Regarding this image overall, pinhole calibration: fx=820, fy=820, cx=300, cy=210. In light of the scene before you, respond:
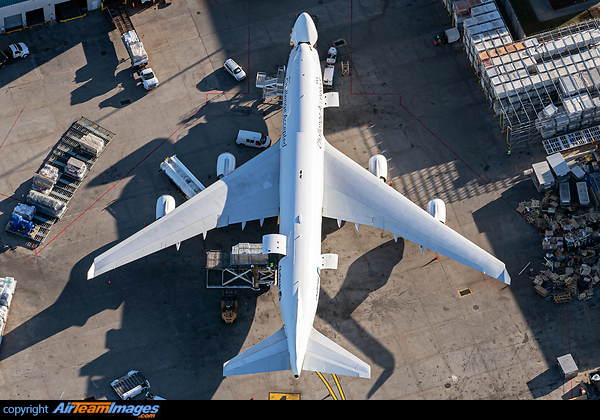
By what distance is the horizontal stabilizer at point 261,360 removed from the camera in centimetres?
6856

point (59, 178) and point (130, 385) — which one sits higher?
point (59, 178)

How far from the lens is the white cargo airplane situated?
6938 centimetres

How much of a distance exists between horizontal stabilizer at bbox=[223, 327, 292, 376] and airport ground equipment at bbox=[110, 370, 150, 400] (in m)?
12.4

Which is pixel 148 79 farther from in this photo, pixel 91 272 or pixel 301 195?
pixel 91 272

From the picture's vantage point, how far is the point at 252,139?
8531 cm

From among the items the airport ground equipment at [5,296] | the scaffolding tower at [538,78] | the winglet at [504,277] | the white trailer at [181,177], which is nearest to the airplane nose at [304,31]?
the scaffolding tower at [538,78]

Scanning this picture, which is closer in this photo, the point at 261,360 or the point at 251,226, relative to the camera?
the point at 261,360

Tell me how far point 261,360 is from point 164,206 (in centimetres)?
1916

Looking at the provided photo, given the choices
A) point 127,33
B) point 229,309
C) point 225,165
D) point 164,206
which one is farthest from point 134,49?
point 229,309

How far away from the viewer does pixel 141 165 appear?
8575 cm

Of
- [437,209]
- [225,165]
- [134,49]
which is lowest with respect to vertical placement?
[437,209]

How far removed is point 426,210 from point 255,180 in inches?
701

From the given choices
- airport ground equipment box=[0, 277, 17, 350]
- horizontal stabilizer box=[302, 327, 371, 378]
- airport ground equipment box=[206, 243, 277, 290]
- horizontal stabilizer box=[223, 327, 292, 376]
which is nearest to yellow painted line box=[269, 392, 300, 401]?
horizontal stabilizer box=[223, 327, 292, 376]

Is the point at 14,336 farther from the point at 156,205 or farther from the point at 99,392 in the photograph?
the point at 156,205
